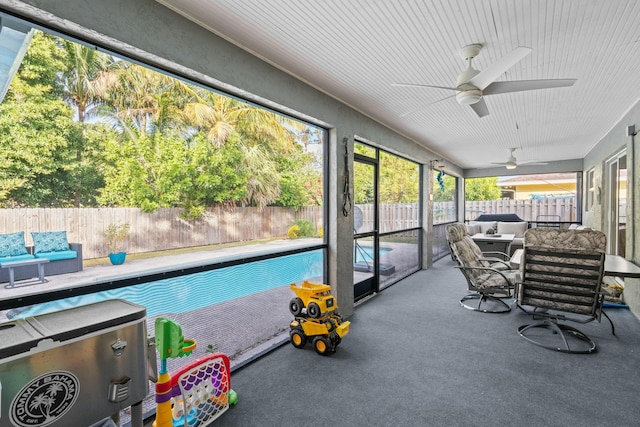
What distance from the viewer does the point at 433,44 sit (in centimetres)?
249

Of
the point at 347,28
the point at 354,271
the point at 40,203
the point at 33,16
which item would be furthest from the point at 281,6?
the point at 354,271

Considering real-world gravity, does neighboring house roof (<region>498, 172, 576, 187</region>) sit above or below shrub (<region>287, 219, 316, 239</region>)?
above

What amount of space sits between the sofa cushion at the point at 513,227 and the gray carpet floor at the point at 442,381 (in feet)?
16.0

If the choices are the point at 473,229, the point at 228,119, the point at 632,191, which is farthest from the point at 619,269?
the point at 473,229

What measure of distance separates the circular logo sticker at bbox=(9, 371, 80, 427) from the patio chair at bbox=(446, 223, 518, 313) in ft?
12.4

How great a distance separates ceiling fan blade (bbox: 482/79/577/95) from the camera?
235 cm

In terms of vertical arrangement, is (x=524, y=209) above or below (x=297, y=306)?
above

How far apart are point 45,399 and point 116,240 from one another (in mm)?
978

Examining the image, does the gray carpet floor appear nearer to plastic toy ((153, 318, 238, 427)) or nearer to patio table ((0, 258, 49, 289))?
plastic toy ((153, 318, 238, 427))

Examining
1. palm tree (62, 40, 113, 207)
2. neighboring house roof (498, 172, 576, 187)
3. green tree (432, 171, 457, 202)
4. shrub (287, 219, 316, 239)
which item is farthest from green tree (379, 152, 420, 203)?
neighboring house roof (498, 172, 576, 187)

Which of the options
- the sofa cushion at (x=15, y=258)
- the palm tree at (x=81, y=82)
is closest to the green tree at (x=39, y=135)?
the palm tree at (x=81, y=82)

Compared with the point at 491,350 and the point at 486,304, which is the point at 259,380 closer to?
the point at 491,350

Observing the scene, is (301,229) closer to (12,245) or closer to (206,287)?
(206,287)

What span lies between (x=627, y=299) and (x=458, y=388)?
3346mm
